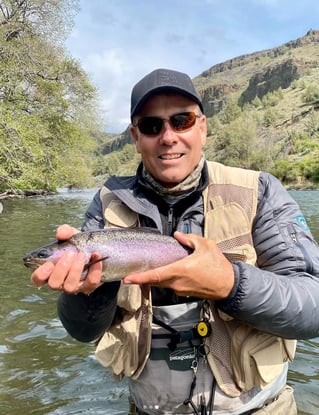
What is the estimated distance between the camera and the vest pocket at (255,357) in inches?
103

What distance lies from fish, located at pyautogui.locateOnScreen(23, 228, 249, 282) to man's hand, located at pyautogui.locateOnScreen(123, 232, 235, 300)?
184 millimetres

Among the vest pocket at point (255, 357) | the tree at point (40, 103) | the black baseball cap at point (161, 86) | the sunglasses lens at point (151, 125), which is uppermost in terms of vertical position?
the tree at point (40, 103)

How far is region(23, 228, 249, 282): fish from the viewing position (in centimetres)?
241

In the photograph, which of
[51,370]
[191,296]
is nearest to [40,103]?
[51,370]

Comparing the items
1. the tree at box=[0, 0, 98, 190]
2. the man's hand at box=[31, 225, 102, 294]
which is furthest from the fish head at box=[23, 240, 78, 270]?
the tree at box=[0, 0, 98, 190]

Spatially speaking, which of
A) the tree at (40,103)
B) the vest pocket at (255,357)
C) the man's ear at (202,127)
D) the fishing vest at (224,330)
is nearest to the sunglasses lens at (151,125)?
the man's ear at (202,127)

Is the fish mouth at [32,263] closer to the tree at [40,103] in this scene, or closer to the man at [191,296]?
the man at [191,296]

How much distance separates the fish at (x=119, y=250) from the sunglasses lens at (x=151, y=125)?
2.39 ft

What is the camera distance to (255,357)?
8.59 ft

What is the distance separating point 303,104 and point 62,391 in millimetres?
114753

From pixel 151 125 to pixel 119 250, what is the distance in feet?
2.93

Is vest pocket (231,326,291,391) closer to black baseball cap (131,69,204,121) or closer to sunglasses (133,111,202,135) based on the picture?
sunglasses (133,111,202,135)

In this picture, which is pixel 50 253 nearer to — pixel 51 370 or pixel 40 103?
pixel 51 370

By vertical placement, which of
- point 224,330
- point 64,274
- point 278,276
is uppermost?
point 64,274
